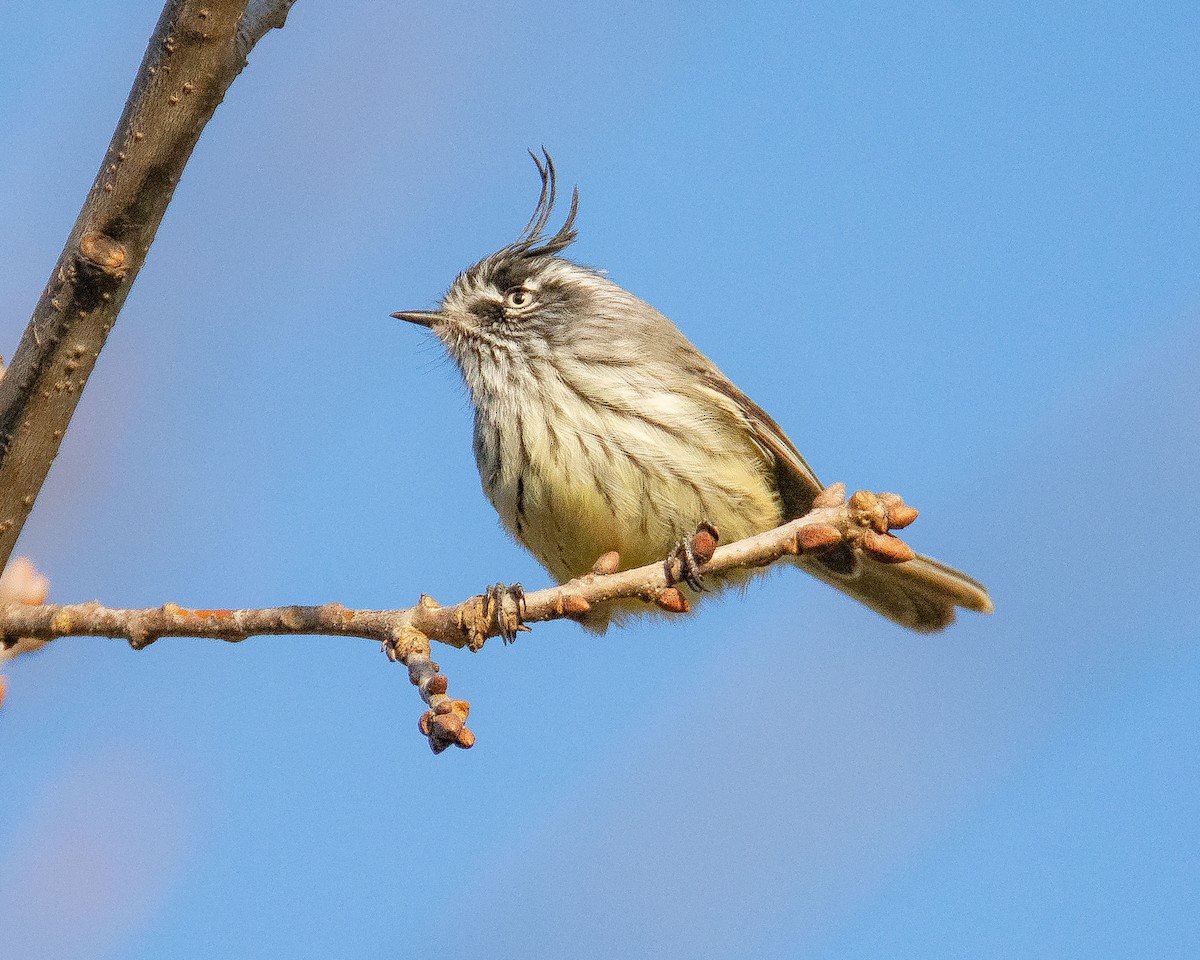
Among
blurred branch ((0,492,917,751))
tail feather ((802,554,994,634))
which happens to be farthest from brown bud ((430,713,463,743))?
tail feather ((802,554,994,634))

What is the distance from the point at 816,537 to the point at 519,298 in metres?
3.04

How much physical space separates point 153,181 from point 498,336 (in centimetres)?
317

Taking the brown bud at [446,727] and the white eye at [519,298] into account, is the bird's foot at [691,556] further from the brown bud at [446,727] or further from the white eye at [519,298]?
the white eye at [519,298]

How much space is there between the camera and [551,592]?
2.65 meters

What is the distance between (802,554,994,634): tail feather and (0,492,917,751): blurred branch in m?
2.36

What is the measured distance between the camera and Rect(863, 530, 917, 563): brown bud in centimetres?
264

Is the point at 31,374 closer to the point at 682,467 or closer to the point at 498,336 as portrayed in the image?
the point at 682,467

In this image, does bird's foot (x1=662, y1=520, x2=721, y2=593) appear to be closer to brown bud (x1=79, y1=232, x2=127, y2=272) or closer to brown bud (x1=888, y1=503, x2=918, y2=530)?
brown bud (x1=888, y1=503, x2=918, y2=530)

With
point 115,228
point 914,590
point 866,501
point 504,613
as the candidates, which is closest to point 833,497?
point 866,501

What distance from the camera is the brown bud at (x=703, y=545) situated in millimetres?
2750

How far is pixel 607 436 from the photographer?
14.8 feet

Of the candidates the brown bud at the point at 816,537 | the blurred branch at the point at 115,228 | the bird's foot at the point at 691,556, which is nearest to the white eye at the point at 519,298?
the bird's foot at the point at 691,556

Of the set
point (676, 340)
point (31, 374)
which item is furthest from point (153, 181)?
point (676, 340)

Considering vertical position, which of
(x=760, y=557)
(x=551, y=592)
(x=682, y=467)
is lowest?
(x=551, y=592)
